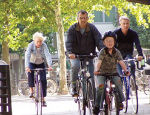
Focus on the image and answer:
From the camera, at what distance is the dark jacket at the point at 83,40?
11.9 meters

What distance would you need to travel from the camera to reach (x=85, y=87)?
457 inches

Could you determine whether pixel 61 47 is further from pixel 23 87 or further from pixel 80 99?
pixel 80 99

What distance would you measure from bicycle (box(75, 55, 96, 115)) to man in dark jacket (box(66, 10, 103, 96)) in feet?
0.46

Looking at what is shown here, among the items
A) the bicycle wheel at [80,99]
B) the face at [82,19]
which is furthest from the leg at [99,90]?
the face at [82,19]

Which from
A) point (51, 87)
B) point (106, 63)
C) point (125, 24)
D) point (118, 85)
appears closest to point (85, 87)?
point (106, 63)

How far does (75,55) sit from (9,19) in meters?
21.0

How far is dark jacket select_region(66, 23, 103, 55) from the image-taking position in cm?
1192

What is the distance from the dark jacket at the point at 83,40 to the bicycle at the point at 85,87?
0.29 m

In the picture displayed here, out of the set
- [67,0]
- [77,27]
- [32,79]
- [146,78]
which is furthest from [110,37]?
[67,0]

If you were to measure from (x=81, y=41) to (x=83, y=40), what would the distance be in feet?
0.14

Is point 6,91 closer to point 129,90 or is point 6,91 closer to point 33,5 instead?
point 129,90

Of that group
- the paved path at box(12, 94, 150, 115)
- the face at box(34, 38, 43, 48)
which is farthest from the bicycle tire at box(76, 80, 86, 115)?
the face at box(34, 38, 43, 48)

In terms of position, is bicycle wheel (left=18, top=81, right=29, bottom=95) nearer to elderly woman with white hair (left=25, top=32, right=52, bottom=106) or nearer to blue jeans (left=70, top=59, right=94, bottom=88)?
elderly woman with white hair (left=25, top=32, right=52, bottom=106)

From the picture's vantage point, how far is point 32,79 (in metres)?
14.0
